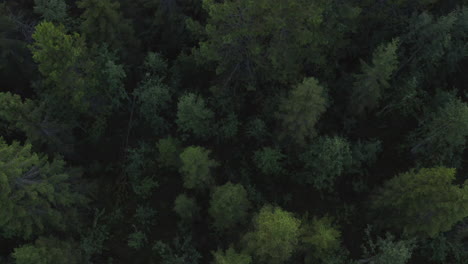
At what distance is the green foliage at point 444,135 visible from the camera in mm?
20750

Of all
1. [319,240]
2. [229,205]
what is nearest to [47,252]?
[229,205]

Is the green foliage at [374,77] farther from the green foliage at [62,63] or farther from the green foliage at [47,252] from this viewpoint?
the green foliage at [47,252]

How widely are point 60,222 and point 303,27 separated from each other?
18361 mm

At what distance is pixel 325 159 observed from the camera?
2217 cm

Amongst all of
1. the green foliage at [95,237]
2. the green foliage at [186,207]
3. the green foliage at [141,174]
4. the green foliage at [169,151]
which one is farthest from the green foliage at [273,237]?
the green foliage at [141,174]

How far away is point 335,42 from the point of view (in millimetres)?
25625

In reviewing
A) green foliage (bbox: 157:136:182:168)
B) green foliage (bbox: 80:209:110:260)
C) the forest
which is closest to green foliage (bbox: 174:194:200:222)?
the forest

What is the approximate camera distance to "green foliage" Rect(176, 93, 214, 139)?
23047 mm

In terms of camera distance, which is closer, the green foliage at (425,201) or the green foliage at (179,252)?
A: the green foliage at (425,201)

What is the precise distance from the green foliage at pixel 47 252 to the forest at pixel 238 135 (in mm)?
86

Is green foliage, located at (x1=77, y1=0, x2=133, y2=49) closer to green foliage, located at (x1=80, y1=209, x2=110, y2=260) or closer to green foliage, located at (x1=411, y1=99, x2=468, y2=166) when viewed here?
green foliage, located at (x1=80, y1=209, x2=110, y2=260)

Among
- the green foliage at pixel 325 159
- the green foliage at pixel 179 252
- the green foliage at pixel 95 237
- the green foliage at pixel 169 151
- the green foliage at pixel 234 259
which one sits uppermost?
the green foliage at pixel 325 159

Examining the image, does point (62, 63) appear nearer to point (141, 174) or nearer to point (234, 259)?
point (141, 174)

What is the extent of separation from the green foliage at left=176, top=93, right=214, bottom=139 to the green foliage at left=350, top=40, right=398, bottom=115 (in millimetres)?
9870
